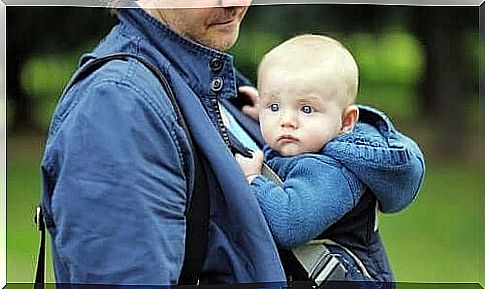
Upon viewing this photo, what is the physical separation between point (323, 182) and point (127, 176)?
441 millimetres

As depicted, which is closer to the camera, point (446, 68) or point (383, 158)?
point (383, 158)

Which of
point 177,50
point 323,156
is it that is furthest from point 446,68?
point 177,50

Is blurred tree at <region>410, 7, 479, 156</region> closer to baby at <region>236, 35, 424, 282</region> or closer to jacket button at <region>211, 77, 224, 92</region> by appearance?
baby at <region>236, 35, 424, 282</region>

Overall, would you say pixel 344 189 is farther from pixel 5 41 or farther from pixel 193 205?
pixel 5 41

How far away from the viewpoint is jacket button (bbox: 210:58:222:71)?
1879 millimetres

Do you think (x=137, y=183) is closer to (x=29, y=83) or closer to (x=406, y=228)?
(x=29, y=83)

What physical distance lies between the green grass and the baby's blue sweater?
15 centimetres

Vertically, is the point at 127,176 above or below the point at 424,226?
above

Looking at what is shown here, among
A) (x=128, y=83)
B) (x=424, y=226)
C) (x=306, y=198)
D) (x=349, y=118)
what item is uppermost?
(x=128, y=83)

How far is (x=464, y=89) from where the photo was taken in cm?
208

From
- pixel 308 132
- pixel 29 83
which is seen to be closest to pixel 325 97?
pixel 308 132

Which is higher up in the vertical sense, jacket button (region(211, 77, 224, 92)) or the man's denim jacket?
jacket button (region(211, 77, 224, 92))

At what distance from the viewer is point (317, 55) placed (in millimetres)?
1962

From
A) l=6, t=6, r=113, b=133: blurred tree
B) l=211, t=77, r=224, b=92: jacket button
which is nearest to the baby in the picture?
l=211, t=77, r=224, b=92: jacket button
